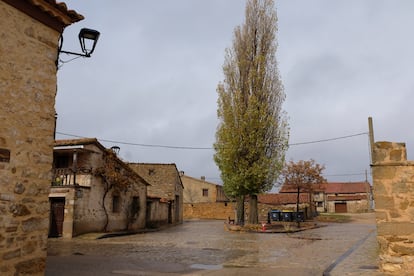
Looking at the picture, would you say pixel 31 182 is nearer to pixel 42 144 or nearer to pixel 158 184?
pixel 42 144

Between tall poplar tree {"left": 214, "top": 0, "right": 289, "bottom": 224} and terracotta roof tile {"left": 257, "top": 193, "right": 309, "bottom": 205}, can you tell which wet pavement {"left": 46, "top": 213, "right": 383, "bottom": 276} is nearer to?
tall poplar tree {"left": 214, "top": 0, "right": 289, "bottom": 224}

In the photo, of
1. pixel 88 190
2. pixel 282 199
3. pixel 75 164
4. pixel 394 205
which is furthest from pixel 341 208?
pixel 394 205

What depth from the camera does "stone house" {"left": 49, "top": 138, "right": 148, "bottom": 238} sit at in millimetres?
18219

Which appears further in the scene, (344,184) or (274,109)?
(344,184)

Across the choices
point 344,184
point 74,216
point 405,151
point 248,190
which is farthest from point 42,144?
point 344,184

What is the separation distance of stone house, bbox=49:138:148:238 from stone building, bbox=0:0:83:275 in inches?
484

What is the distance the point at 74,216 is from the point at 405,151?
15.0m

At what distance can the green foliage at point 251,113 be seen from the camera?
23.4m

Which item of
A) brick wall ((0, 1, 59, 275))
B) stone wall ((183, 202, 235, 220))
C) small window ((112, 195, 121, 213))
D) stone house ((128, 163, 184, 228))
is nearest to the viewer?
brick wall ((0, 1, 59, 275))

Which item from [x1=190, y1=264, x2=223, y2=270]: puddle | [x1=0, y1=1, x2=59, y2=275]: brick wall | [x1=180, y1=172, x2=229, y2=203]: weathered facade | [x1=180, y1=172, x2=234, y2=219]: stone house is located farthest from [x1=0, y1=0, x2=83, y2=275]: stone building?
[x1=180, y1=172, x2=229, y2=203]: weathered facade

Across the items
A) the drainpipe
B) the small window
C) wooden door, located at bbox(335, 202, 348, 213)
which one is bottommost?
wooden door, located at bbox(335, 202, 348, 213)

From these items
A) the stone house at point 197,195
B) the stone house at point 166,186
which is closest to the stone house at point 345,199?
the stone house at point 197,195

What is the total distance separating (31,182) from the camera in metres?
6.31

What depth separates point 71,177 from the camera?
63.6 ft
